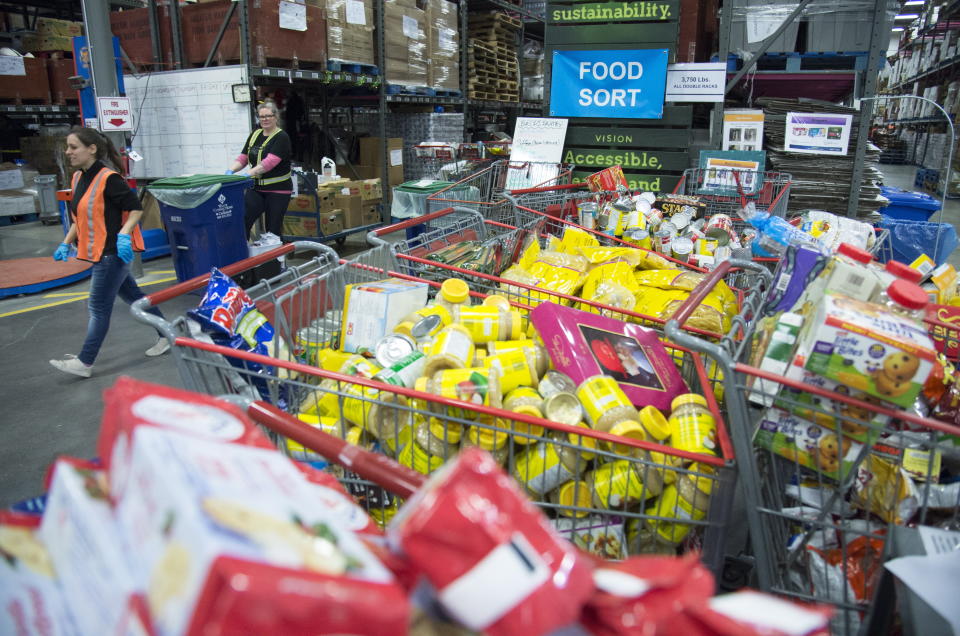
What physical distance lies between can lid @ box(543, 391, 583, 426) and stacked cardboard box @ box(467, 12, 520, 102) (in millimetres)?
10129

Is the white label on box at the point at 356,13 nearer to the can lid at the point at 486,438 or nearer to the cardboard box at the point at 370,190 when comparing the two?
the cardboard box at the point at 370,190

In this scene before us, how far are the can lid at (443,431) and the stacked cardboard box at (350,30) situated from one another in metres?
7.41

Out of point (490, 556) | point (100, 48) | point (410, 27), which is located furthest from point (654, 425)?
point (410, 27)

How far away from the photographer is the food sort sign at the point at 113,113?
5.88 metres

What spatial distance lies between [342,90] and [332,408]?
373 inches

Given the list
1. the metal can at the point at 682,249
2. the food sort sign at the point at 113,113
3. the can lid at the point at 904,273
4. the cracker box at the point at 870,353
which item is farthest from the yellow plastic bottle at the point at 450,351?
the food sort sign at the point at 113,113

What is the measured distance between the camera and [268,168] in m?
6.17

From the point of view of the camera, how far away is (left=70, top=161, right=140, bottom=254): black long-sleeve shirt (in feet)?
13.8

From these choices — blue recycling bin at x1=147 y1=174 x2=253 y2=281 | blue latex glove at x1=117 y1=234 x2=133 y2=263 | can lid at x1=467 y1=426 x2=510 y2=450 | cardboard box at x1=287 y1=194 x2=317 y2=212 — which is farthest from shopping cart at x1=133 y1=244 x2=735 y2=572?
cardboard box at x1=287 y1=194 x2=317 y2=212

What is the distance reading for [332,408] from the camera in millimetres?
2135

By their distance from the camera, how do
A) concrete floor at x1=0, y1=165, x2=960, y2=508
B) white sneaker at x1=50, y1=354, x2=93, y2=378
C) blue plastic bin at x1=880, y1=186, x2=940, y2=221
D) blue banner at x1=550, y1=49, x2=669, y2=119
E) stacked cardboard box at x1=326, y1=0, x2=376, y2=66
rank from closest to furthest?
concrete floor at x1=0, y1=165, x2=960, y2=508 → white sneaker at x1=50, y1=354, x2=93, y2=378 → blue banner at x1=550, y1=49, x2=669, y2=119 → blue plastic bin at x1=880, y1=186, x2=940, y2=221 → stacked cardboard box at x1=326, y1=0, x2=376, y2=66

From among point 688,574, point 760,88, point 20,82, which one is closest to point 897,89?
point 760,88

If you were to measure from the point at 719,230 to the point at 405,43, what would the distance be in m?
6.67

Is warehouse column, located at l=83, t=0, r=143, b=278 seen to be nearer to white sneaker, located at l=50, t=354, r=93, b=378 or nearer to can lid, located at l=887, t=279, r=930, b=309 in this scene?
white sneaker, located at l=50, t=354, r=93, b=378
